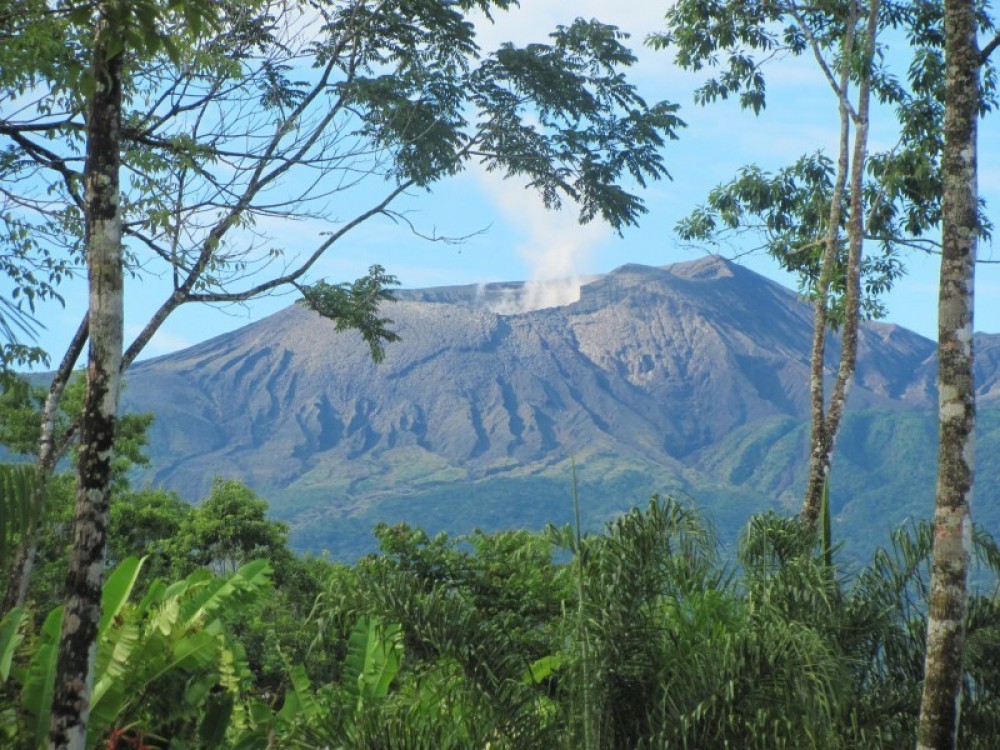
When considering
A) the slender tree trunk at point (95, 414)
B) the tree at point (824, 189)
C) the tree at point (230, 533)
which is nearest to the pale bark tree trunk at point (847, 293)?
the tree at point (824, 189)

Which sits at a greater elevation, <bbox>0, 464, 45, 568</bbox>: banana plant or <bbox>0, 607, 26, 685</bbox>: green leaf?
<bbox>0, 464, 45, 568</bbox>: banana plant

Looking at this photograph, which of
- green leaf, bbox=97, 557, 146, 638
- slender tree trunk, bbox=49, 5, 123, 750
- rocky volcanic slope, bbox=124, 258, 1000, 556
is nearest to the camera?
slender tree trunk, bbox=49, 5, 123, 750

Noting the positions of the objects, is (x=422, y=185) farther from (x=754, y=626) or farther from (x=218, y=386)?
(x=218, y=386)

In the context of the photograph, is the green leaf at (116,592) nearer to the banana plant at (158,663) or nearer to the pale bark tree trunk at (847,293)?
the banana plant at (158,663)

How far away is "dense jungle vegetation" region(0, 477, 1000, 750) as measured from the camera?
627cm

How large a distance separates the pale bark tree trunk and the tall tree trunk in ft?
16.3

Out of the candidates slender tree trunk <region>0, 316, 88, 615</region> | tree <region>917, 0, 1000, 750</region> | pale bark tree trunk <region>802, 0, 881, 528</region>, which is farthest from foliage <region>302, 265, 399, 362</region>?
tree <region>917, 0, 1000, 750</region>

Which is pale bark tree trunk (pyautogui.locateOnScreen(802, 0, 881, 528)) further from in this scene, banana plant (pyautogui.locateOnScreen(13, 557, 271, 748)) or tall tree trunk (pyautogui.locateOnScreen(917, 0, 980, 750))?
banana plant (pyautogui.locateOnScreen(13, 557, 271, 748))

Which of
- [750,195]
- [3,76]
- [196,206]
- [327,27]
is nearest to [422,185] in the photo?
[327,27]

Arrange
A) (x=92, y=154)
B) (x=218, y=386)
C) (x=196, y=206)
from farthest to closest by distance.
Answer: (x=218, y=386)
(x=196, y=206)
(x=92, y=154)

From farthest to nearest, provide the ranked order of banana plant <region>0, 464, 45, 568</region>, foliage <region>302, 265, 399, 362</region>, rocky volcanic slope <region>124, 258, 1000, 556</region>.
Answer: rocky volcanic slope <region>124, 258, 1000, 556</region>, foliage <region>302, 265, 399, 362</region>, banana plant <region>0, 464, 45, 568</region>

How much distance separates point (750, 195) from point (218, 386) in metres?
189

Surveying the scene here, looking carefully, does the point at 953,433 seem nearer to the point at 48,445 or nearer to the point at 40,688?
the point at 40,688

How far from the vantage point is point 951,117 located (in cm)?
642
